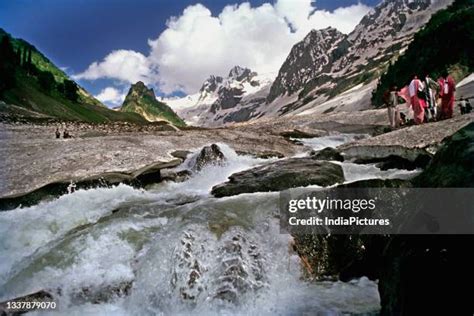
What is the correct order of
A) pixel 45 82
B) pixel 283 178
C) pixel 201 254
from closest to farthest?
pixel 201 254 < pixel 283 178 < pixel 45 82

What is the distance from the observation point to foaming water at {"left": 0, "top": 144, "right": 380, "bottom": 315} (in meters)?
10.7

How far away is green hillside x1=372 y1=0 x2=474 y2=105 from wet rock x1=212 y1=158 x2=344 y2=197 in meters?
64.0

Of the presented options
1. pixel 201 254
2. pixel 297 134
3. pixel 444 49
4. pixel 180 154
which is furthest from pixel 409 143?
pixel 444 49

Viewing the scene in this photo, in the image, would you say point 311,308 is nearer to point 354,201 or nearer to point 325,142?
point 354,201

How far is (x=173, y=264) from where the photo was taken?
11.7m

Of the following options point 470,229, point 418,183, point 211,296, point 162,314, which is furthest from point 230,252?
point 470,229

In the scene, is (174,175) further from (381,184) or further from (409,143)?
(381,184)

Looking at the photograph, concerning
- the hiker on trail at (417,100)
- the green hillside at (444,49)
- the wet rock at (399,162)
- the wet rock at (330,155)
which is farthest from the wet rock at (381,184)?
the green hillside at (444,49)

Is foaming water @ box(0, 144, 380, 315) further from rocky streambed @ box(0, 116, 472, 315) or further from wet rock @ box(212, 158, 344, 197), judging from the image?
wet rock @ box(212, 158, 344, 197)

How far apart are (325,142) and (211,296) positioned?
103 ft

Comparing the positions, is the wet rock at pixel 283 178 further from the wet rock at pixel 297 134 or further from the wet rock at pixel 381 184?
the wet rock at pixel 297 134

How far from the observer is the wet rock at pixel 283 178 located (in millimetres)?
16797

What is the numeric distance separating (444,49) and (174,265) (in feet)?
288

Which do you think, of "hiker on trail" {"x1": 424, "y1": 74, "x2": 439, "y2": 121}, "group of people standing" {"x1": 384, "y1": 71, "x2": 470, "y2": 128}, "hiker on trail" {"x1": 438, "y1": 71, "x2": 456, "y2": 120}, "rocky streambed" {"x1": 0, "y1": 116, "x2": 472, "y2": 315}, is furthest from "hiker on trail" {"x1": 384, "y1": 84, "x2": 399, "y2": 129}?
"rocky streambed" {"x1": 0, "y1": 116, "x2": 472, "y2": 315}
